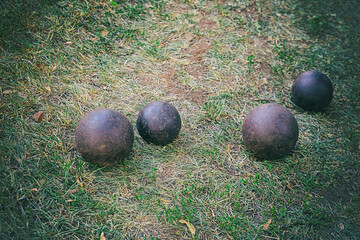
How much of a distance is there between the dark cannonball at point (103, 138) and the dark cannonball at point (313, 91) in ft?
10.4

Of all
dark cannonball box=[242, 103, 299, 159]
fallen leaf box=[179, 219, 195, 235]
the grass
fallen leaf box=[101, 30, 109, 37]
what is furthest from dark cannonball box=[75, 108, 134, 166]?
fallen leaf box=[101, 30, 109, 37]

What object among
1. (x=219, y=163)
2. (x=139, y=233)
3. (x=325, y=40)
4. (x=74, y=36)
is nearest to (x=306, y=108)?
(x=219, y=163)

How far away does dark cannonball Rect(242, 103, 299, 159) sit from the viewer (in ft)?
14.3

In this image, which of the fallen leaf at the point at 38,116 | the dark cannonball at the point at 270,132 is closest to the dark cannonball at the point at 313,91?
the dark cannonball at the point at 270,132

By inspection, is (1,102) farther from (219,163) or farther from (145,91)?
(219,163)

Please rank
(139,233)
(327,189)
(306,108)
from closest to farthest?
(139,233) < (327,189) < (306,108)

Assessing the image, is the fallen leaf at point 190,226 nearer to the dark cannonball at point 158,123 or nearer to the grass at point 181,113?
the grass at point 181,113

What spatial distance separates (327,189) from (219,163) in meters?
1.54

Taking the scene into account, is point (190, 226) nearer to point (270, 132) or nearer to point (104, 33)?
point (270, 132)

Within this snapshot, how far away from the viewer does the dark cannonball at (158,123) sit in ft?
14.7

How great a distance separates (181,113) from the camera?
5336 millimetres

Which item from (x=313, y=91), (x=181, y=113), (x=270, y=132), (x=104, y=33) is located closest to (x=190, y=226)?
(x=270, y=132)

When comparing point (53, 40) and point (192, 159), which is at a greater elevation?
point (53, 40)

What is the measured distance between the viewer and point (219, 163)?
4.58 m
